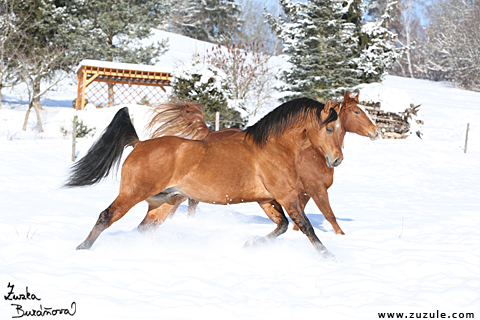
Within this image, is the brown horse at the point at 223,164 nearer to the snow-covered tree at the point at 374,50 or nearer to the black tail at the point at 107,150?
the black tail at the point at 107,150

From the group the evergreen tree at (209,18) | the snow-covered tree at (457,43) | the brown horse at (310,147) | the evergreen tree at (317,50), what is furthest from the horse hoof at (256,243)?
the evergreen tree at (209,18)

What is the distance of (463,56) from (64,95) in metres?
30.7

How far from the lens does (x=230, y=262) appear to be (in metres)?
3.61

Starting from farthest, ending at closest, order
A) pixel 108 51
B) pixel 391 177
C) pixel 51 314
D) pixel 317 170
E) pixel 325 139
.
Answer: pixel 108 51
pixel 391 177
pixel 317 170
pixel 325 139
pixel 51 314

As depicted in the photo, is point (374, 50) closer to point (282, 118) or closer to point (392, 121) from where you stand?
point (392, 121)

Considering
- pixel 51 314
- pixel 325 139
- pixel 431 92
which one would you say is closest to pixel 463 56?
pixel 431 92

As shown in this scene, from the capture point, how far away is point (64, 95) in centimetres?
3070

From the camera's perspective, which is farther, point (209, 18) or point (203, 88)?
point (209, 18)

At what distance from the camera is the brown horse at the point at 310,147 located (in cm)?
477

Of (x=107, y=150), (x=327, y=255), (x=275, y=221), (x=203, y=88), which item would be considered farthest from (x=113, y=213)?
(x=203, y=88)

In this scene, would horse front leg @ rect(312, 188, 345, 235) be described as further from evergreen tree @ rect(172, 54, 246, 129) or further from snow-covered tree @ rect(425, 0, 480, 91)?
snow-covered tree @ rect(425, 0, 480, 91)

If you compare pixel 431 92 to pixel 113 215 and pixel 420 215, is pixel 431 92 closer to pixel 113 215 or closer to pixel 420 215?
pixel 420 215

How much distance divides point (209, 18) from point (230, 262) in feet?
138

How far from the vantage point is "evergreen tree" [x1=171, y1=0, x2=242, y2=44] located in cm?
4100
